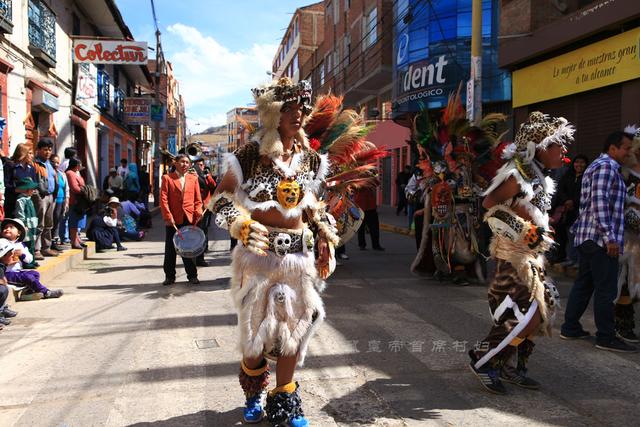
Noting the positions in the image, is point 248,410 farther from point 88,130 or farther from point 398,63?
point 398,63

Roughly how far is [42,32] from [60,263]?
7504 mm

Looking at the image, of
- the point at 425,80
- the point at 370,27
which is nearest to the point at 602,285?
the point at 425,80

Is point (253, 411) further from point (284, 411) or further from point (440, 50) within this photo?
point (440, 50)

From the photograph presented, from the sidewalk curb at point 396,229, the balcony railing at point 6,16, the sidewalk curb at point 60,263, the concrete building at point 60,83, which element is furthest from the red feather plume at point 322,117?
the sidewalk curb at point 396,229

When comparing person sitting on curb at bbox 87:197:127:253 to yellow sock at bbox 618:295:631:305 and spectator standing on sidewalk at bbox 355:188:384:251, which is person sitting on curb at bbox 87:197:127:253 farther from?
yellow sock at bbox 618:295:631:305

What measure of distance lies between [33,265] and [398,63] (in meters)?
16.8

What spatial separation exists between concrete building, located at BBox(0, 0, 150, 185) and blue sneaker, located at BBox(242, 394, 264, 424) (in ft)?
30.8

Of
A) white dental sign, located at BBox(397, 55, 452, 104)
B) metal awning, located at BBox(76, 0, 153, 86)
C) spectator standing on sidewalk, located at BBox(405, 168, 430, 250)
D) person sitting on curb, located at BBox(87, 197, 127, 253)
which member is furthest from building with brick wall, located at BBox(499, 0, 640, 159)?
metal awning, located at BBox(76, 0, 153, 86)

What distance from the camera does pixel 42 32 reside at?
13.3m

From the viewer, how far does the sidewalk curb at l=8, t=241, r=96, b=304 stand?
303 inches

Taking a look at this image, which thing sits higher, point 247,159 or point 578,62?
point 578,62

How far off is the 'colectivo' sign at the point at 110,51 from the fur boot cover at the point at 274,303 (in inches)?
489

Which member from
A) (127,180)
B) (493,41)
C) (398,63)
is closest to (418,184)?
(127,180)

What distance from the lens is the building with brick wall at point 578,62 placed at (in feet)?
34.7
